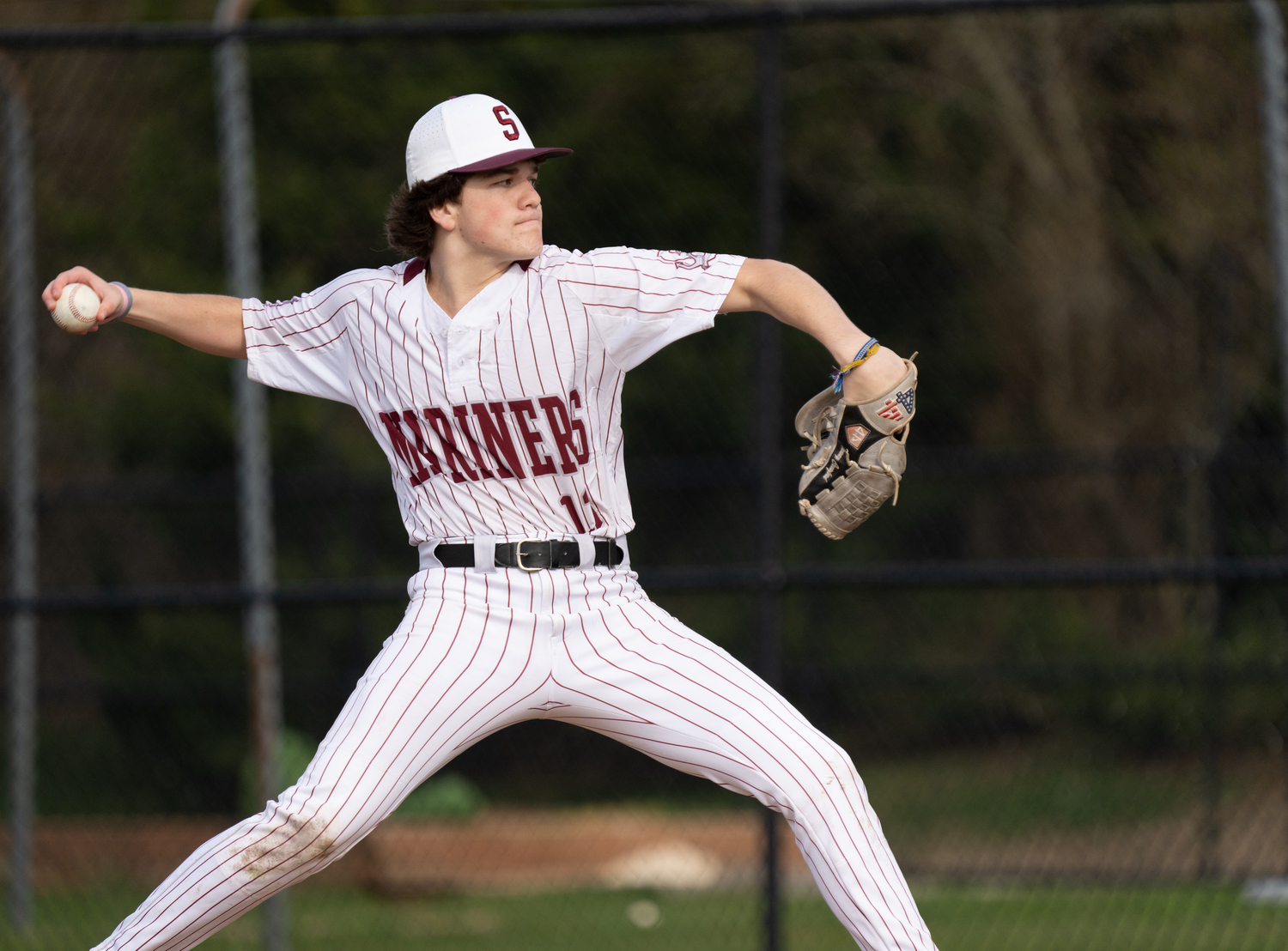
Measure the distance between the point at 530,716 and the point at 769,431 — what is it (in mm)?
1516

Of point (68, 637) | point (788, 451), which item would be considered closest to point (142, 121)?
point (68, 637)

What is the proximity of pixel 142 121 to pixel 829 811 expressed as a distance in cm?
756

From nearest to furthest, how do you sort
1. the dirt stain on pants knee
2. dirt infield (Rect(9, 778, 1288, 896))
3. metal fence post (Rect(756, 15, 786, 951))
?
the dirt stain on pants knee
metal fence post (Rect(756, 15, 786, 951))
dirt infield (Rect(9, 778, 1288, 896))

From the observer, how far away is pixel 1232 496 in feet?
→ 22.4

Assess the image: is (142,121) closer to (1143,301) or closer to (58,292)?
(1143,301)

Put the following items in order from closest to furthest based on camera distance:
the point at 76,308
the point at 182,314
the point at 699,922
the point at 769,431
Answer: the point at 76,308 → the point at 182,314 → the point at 769,431 → the point at 699,922

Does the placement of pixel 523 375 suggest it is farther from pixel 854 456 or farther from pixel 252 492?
pixel 252 492

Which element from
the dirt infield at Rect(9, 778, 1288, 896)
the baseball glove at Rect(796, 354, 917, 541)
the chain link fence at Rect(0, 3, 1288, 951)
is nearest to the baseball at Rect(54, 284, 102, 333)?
the baseball glove at Rect(796, 354, 917, 541)

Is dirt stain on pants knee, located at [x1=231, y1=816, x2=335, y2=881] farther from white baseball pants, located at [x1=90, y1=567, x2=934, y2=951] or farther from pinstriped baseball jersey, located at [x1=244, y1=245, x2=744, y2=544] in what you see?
pinstriped baseball jersey, located at [x1=244, y1=245, x2=744, y2=544]

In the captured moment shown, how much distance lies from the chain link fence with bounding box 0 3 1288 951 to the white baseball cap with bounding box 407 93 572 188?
1.40 m

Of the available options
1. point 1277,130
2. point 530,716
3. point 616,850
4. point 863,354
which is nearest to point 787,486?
point 616,850

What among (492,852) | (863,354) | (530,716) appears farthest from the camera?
(492,852)

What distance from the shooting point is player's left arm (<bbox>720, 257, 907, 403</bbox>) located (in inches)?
108

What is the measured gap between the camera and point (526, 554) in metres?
3.03
